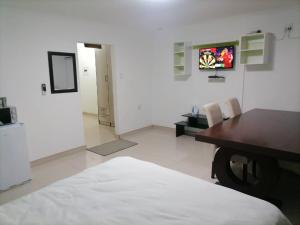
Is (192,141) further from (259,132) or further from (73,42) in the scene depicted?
(73,42)

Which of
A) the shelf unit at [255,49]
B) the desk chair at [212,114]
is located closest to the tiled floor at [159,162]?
the desk chair at [212,114]

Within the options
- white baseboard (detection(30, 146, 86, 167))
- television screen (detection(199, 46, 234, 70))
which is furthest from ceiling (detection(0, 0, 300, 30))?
white baseboard (detection(30, 146, 86, 167))

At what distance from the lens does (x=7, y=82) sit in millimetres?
3121

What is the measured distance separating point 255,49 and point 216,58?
0.75m

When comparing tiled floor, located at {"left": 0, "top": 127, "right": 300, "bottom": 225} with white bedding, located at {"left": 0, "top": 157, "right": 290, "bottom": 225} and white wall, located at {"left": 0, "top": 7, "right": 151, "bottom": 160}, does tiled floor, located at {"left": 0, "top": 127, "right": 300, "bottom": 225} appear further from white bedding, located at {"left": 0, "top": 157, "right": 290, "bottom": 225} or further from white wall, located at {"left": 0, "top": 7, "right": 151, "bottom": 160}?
white bedding, located at {"left": 0, "top": 157, "right": 290, "bottom": 225}

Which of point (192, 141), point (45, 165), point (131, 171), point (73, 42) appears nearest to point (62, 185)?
point (131, 171)

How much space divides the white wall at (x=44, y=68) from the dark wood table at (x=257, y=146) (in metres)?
2.57

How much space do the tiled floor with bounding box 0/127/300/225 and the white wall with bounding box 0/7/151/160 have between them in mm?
391

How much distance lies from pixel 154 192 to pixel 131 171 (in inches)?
14.0

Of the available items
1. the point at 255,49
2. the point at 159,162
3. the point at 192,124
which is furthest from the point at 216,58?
the point at 159,162

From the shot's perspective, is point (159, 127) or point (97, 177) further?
point (159, 127)

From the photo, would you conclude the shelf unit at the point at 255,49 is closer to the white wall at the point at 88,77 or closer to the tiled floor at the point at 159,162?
the tiled floor at the point at 159,162

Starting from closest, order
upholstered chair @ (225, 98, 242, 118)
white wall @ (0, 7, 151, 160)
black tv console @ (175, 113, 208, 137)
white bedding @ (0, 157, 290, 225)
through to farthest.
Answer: white bedding @ (0, 157, 290, 225) → white wall @ (0, 7, 151, 160) → upholstered chair @ (225, 98, 242, 118) → black tv console @ (175, 113, 208, 137)

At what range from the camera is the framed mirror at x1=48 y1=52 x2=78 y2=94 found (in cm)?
362
